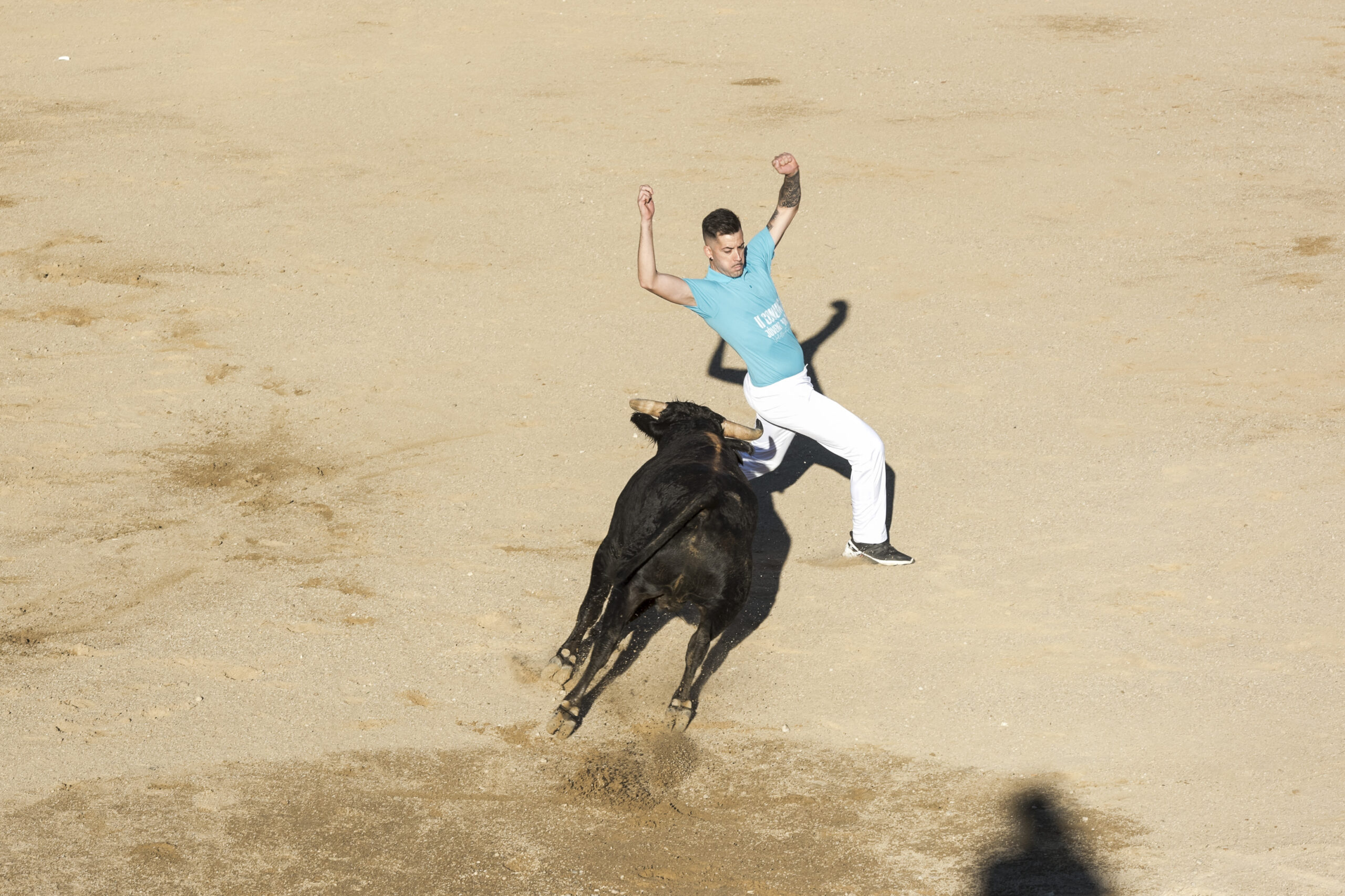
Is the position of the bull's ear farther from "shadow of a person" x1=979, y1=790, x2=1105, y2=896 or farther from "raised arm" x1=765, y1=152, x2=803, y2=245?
"shadow of a person" x1=979, y1=790, x2=1105, y2=896

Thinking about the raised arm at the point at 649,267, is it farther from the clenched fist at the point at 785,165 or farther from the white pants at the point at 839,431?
the clenched fist at the point at 785,165

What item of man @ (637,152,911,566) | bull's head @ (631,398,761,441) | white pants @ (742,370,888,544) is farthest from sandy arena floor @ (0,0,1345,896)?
bull's head @ (631,398,761,441)

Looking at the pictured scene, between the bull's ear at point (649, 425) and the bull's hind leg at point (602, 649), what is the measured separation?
130 cm

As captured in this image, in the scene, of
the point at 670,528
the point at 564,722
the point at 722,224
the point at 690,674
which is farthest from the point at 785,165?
the point at 564,722

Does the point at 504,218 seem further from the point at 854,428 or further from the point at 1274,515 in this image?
the point at 1274,515

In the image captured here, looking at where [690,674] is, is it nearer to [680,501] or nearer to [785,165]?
[680,501]

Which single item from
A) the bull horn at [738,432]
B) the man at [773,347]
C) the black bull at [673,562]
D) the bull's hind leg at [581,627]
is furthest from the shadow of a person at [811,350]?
the bull's hind leg at [581,627]

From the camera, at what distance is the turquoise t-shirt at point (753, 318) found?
734cm

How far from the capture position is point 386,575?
7836 mm

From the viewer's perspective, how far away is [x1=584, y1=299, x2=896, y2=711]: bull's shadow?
7129 millimetres

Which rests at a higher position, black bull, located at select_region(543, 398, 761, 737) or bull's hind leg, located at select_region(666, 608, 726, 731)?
black bull, located at select_region(543, 398, 761, 737)

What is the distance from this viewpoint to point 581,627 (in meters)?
6.84

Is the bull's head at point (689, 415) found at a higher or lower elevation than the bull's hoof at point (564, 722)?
higher

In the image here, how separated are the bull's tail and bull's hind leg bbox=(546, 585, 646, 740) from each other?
0.21 meters
